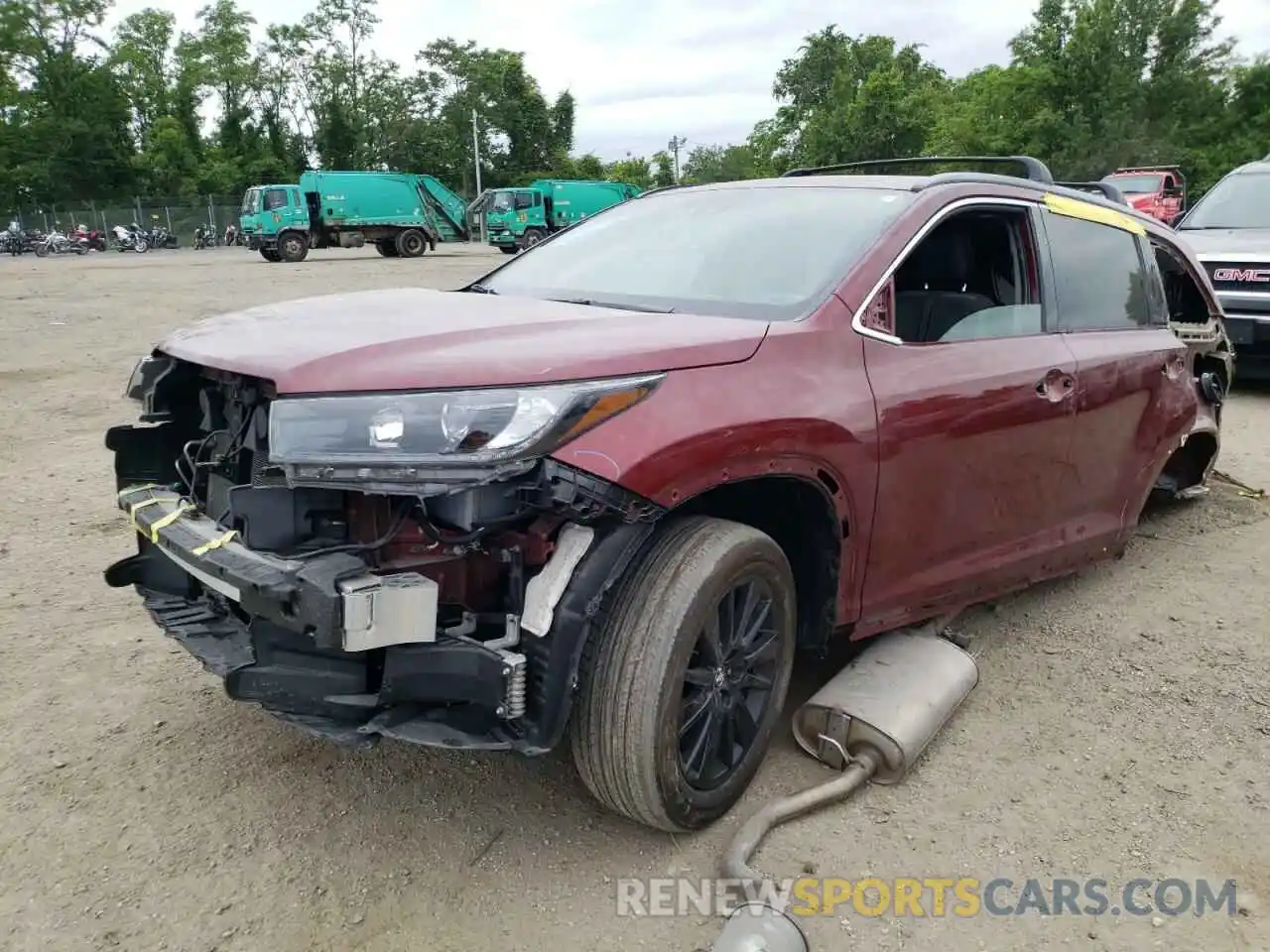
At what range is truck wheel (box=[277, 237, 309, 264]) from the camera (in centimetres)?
2833

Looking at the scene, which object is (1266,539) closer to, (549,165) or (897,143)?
(897,143)

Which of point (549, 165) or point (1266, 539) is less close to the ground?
point (549, 165)

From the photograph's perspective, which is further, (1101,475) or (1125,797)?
(1101,475)

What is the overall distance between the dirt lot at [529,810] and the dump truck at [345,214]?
86.5ft

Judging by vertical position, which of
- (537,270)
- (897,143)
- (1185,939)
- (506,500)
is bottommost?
(1185,939)

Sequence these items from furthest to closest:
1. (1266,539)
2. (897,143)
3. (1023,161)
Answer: (897,143)
(1266,539)
(1023,161)

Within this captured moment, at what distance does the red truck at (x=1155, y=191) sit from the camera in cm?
2123

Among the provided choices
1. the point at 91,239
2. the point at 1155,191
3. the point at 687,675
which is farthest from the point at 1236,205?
the point at 91,239

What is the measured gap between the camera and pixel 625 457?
2201 mm

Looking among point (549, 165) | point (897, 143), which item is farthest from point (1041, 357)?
point (549, 165)

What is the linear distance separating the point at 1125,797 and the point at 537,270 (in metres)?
2.55

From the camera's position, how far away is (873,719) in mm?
2867

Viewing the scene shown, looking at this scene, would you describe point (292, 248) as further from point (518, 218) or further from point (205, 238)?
point (205, 238)

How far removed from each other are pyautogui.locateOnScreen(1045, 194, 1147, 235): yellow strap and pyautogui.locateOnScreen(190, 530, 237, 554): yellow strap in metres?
3.02
